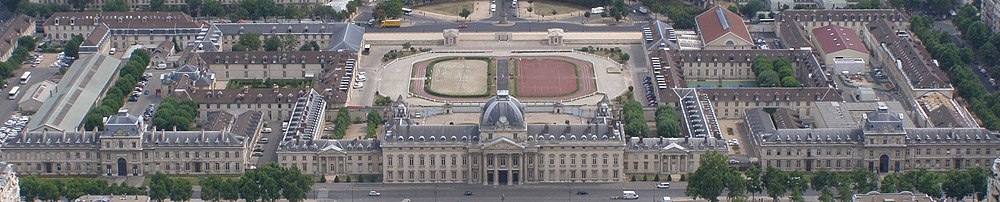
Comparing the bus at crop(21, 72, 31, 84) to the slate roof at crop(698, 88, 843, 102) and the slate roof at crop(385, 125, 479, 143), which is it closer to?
the slate roof at crop(385, 125, 479, 143)

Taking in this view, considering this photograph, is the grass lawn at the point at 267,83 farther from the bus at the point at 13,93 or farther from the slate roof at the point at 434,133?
the slate roof at the point at 434,133

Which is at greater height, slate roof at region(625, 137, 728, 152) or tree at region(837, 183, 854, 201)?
slate roof at region(625, 137, 728, 152)

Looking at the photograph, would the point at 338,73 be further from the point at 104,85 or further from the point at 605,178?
the point at 605,178

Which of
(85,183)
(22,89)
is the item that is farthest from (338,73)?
(85,183)

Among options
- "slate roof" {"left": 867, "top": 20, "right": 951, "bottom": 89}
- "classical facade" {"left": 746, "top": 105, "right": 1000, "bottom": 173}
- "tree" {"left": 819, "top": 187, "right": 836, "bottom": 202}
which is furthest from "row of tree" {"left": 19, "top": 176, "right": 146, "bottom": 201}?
"slate roof" {"left": 867, "top": 20, "right": 951, "bottom": 89}

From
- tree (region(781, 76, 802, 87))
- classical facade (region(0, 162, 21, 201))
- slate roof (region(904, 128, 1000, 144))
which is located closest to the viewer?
classical facade (region(0, 162, 21, 201))

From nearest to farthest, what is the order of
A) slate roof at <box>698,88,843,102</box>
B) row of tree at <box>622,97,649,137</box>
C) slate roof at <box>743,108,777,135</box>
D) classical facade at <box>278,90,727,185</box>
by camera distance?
classical facade at <box>278,90,727,185</box> < slate roof at <box>743,108,777,135</box> < row of tree at <box>622,97,649,137</box> < slate roof at <box>698,88,843,102</box>
